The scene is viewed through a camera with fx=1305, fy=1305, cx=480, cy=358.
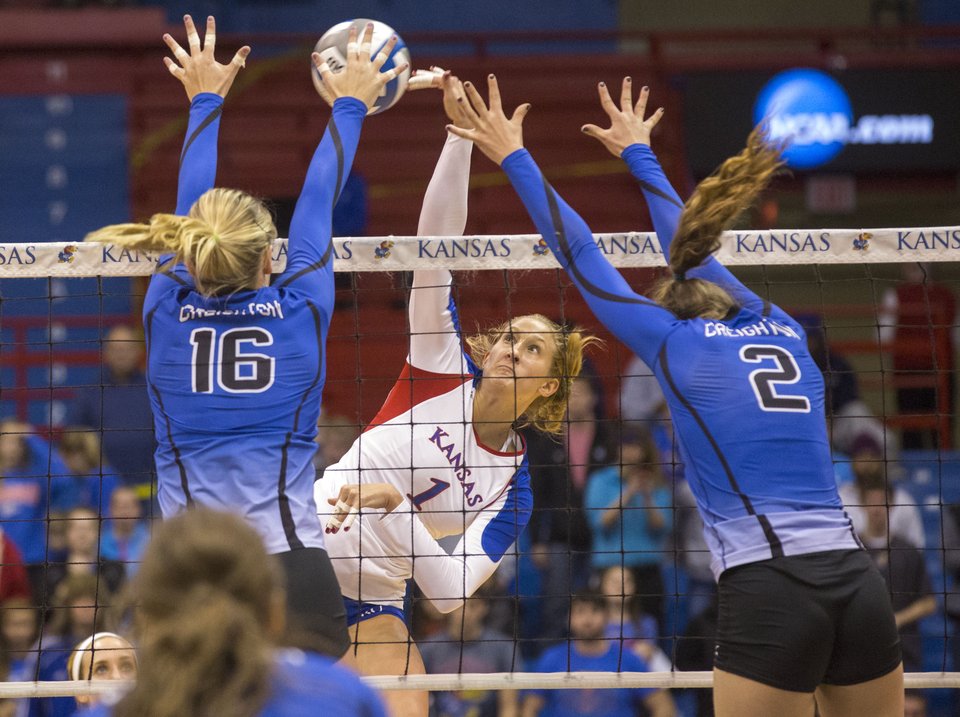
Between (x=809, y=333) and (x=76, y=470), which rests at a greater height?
(x=809, y=333)

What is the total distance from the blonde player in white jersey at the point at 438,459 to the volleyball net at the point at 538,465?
14 centimetres

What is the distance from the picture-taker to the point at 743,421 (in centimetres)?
367

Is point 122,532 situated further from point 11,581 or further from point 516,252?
point 516,252

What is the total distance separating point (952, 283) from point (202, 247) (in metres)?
11.1

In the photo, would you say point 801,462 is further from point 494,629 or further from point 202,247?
point 494,629

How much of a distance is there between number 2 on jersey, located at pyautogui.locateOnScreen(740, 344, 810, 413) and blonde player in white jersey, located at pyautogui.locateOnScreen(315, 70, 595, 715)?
135cm

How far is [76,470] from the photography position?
27.1 ft

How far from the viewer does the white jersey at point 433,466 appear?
480 centimetres

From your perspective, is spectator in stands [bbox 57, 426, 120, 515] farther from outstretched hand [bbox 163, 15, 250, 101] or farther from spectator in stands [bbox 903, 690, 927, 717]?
spectator in stands [bbox 903, 690, 927, 717]

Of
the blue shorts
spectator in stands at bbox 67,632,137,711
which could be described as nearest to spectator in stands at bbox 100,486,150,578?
spectator in stands at bbox 67,632,137,711

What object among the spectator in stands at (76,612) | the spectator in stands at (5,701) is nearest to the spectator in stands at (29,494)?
the spectator in stands at (76,612)

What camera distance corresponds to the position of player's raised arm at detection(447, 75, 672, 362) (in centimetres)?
382

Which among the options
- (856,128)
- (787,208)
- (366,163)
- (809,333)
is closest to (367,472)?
(809,333)

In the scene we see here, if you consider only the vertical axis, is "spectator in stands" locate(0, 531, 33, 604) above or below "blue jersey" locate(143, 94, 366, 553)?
below
